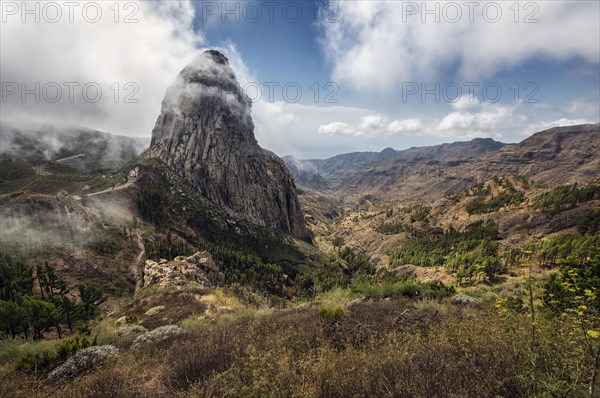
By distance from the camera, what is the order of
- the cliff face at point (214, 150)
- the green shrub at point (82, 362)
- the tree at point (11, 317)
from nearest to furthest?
the green shrub at point (82, 362), the tree at point (11, 317), the cliff face at point (214, 150)

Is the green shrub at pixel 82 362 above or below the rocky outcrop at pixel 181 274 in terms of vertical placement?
above

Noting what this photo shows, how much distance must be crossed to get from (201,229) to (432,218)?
12510 centimetres

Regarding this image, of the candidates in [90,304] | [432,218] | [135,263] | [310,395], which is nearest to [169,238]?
[135,263]

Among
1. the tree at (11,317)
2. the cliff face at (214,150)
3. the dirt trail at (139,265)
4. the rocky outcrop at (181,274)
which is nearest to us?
the tree at (11,317)

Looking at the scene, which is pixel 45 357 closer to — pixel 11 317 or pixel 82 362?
pixel 82 362

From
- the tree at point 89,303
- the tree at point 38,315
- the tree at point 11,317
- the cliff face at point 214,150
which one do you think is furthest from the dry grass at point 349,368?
the cliff face at point 214,150

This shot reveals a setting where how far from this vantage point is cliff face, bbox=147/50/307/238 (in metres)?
165

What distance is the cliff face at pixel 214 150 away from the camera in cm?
16512

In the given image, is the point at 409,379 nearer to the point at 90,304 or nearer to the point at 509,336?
the point at 509,336

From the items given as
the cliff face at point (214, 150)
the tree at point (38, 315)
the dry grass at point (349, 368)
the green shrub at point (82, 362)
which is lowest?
the tree at point (38, 315)

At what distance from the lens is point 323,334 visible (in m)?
9.72

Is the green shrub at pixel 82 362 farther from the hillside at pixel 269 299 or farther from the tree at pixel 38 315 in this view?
the tree at pixel 38 315

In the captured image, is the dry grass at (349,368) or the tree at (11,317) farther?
the tree at (11,317)

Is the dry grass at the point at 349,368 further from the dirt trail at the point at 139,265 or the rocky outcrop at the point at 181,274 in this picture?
the dirt trail at the point at 139,265
